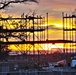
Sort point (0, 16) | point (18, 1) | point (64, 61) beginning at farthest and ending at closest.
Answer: point (64, 61)
point (0, 16)
point (18, 1)

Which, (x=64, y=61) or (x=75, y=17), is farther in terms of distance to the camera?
(x=64, y=61)

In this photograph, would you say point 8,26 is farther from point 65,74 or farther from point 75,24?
point 75,24

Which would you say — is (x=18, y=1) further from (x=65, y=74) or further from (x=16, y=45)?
(x=65, y=74)

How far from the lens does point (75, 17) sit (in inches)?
1284

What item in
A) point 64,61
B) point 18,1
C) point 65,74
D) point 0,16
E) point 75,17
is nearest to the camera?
point 18,1

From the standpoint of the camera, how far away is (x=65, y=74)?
29328 mm

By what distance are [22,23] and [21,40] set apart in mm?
1503

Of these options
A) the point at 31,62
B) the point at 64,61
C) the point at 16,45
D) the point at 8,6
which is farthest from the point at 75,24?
the point at 8,6

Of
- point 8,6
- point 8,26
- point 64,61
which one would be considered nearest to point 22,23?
point 8,26

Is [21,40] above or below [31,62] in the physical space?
above

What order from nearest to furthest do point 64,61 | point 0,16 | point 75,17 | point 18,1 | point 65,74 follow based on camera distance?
point 18,1
point 0,16
point 65,74
point 75,17
point 64,61

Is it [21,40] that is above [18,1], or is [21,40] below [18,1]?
below

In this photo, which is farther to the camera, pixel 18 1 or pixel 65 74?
pixel 65 74

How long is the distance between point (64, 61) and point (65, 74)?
15.3 metres
